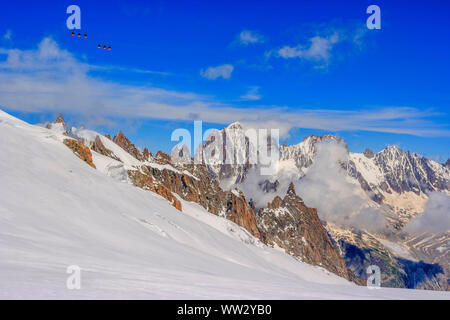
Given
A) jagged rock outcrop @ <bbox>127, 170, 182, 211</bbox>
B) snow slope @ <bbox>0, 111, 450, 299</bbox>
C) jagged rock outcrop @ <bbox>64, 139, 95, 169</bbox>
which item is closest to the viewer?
snow slope @ <bbox>0, 111, 450, 299</bbox>

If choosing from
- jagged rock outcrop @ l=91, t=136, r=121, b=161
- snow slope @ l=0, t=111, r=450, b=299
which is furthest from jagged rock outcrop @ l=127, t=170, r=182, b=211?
jagged rock outcrop @ l=91, t=136, r=121, b=161

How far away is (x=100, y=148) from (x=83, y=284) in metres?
145

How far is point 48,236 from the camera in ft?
83.6

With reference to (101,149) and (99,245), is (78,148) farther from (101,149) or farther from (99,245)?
(101,149)

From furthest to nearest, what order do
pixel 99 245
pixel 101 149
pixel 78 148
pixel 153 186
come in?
pixel 101 149, pixel 153 186, pixel 78 148, pixel 99 245

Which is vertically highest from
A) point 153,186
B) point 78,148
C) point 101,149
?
point 101,149

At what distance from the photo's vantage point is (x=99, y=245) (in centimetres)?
2842

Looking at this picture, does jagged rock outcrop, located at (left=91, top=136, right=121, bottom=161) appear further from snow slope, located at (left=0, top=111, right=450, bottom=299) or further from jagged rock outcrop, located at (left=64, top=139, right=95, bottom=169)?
snow slope, located at (left=0, top=111, right=450, bottom=299)

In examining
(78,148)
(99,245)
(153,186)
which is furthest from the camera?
(153,186)

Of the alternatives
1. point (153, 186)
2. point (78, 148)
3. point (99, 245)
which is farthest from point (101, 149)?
point (99, 245)

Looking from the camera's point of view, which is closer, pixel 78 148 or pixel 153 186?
pixel 78 148

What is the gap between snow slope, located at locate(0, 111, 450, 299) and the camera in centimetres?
1290
